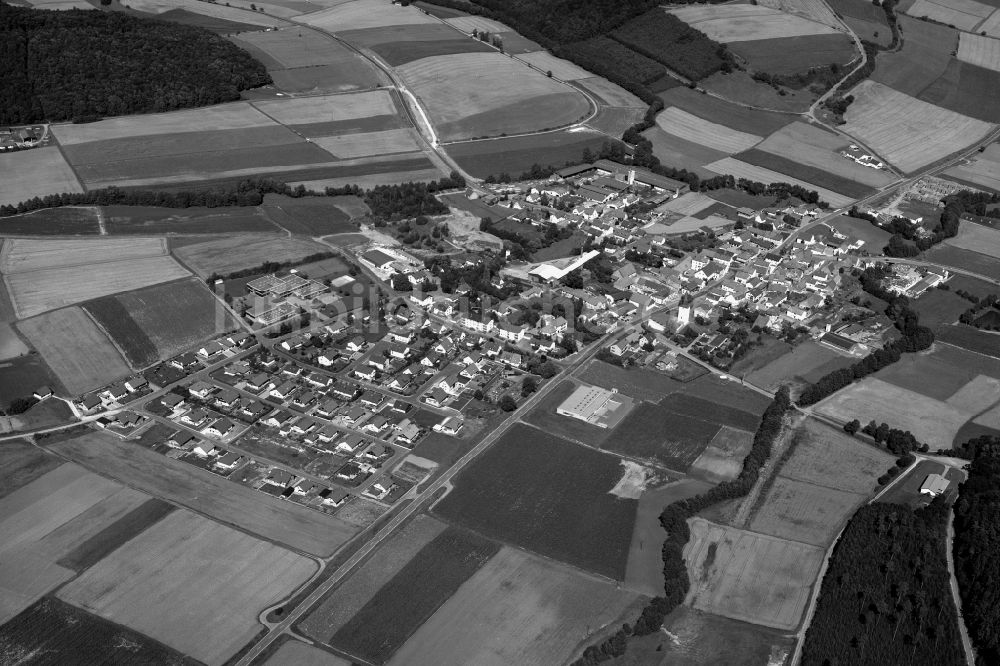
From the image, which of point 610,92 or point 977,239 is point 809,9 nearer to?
point 610,92

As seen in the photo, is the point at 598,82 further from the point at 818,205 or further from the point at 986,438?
the point at 986,438

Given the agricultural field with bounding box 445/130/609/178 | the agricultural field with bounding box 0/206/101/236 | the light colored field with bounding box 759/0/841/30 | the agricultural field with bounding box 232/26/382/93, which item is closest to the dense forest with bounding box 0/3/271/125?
the agricultural field with bounding box 232/26/382/93

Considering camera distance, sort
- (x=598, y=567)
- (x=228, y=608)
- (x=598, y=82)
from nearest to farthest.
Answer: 1. (x=228, y=608)
2. (x=598, y=567)
3. (x=598, y=82)

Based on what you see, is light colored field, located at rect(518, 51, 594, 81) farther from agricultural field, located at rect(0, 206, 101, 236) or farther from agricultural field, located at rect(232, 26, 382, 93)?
agricultural field, located at rect(0, 206, 101, 236)

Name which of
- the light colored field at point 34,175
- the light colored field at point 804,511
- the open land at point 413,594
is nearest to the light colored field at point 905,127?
the light colored field at point 804,511

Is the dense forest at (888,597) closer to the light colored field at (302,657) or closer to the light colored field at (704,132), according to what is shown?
the light colored field at (302,657)

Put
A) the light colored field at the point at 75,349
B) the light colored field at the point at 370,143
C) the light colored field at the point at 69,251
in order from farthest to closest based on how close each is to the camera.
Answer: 1. the light colored field at the point at 370,143
2. the light colored field at the point at 69,251
3. the light colored field at the point at 75,349

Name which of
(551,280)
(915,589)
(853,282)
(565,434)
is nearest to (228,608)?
(565,434)
